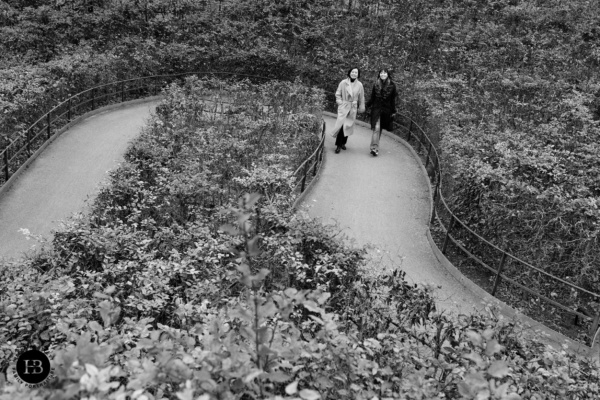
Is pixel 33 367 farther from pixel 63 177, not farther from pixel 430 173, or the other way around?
pixel 430 173

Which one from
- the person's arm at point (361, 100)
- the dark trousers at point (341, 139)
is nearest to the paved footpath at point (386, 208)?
the dark trousers at point (341, 139)

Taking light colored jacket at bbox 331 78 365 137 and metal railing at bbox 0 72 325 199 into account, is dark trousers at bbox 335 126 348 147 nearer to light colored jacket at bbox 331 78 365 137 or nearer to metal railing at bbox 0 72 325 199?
light colored jacket at bbox 331 78 365 137

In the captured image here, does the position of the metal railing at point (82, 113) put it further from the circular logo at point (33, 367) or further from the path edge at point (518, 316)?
the circular logo at point (33, 367)

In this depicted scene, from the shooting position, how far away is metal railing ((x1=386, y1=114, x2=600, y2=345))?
699cm

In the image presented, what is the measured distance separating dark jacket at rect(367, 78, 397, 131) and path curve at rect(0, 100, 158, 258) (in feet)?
20.9

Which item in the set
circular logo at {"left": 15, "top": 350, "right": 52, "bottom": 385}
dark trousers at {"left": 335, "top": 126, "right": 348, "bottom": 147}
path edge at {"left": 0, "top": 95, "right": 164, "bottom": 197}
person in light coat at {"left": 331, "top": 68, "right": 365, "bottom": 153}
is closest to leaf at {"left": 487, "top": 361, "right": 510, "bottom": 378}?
circular logo at {"left": 15, "top": 350, "right": 52, "bottom": 385}

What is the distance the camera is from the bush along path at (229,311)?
2.58m

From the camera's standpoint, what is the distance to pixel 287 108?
49.1 feet

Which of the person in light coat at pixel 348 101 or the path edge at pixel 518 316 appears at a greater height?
the person in light coat at pixel 348 101

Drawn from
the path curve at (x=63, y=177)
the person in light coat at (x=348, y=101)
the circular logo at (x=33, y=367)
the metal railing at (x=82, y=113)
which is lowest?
the path curve at (x=63, y=177)

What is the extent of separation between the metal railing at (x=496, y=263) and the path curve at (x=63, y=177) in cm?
619

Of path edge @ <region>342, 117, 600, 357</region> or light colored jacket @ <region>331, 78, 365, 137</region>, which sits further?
light colored jacket @ <region>331, 78, 365, 137</region>

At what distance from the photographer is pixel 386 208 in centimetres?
1068

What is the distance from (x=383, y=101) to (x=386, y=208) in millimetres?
3373
